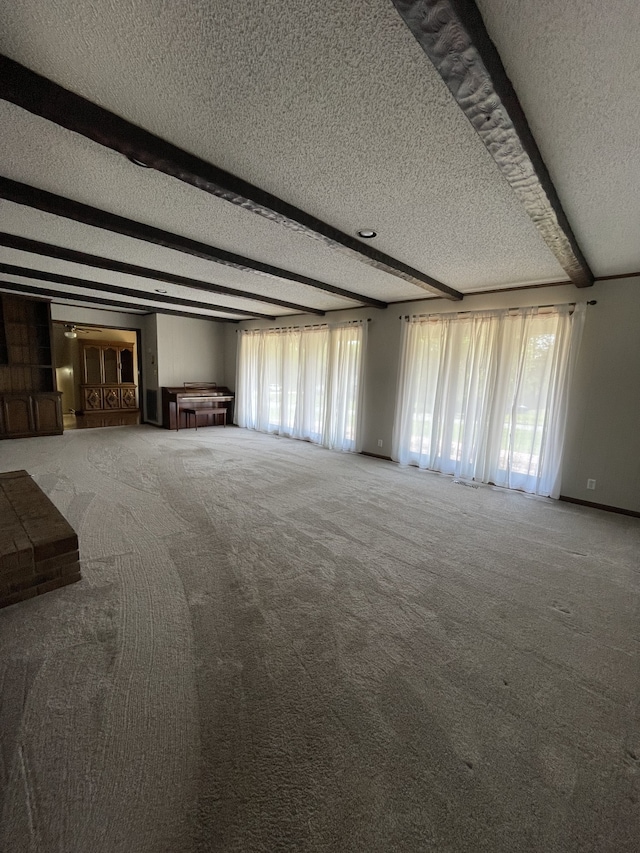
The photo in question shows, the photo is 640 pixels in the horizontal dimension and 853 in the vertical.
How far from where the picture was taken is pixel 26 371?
20.3 ft

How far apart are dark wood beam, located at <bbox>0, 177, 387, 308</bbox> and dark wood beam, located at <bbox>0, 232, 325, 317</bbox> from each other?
1.09 m

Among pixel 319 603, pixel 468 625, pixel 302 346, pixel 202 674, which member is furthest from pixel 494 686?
pixel 302 346

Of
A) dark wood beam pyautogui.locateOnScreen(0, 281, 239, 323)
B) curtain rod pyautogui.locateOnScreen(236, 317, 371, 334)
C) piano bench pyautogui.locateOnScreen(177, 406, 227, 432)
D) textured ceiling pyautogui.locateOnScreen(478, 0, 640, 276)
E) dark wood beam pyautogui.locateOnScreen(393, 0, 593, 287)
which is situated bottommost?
piano bench pyautogui.locateOnScreen(177, 406, 227, 432)

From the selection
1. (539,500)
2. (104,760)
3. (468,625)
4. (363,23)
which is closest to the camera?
(363,23)

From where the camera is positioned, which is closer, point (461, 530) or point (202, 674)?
point (202, 674)

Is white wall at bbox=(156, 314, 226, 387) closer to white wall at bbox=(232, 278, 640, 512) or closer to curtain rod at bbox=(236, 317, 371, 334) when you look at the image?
curtain rod at bbox=(236, 317, 371, 334)

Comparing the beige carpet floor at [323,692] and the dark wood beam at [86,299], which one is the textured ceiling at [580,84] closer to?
the beige carpet floor at [323,692]

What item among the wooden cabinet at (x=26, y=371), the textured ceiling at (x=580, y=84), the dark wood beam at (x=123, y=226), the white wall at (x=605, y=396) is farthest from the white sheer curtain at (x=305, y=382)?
the textured ceiling at (x=580, y=84)

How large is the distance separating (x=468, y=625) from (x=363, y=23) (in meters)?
2.56

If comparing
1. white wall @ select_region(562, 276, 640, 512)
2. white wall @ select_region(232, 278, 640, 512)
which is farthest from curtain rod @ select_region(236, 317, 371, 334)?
white wall @ select_region(562, 276, 640, 512)

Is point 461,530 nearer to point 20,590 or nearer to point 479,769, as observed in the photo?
point 479,769

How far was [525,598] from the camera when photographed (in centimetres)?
218

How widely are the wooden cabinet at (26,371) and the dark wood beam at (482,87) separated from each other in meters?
7.26

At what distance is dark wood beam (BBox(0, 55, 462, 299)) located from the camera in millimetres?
1305
